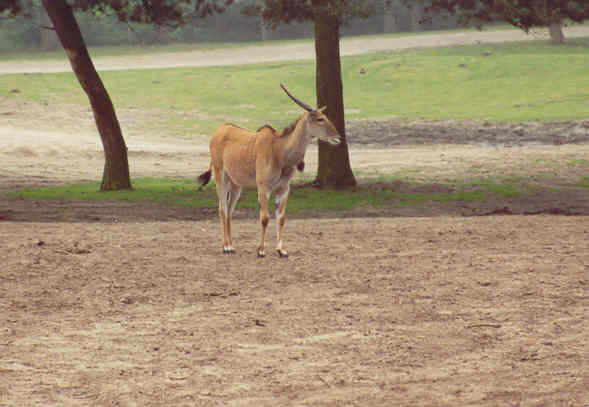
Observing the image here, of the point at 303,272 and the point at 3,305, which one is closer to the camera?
the point at 3,305

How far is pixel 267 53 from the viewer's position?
150 feet

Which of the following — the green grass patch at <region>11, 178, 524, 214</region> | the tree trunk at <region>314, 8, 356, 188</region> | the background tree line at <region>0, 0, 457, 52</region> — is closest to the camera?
the green grass patch at <region>11, 178, 524, 214</region>

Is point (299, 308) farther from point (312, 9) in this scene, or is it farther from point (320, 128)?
point (312, 9)

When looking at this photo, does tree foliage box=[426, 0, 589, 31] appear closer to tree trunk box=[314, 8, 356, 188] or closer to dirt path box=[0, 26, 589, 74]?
tree trunk box=[314, 8, 356, 188]

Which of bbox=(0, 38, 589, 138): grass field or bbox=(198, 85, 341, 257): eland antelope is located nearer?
bbox=(198, 85, 341, 257): eland antelope

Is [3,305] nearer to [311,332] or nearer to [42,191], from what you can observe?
[311,332]

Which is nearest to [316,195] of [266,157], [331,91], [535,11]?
[331,91]

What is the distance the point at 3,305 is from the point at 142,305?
139 cm

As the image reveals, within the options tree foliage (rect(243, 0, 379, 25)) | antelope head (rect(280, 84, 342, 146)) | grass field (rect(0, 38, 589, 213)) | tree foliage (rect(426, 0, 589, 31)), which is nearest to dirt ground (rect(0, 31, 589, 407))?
antelope head (rect(280, 84, 342, 146))

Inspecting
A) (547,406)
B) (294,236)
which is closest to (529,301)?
(547,406)

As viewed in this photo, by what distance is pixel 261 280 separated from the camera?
10.2 m

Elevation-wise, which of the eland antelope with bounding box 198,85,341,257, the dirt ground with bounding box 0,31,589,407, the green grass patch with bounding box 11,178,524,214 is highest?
the eland antelope with bounding box 198,85,341,257

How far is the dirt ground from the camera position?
21.7ft

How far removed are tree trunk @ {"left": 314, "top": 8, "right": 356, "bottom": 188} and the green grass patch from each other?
0.40m
